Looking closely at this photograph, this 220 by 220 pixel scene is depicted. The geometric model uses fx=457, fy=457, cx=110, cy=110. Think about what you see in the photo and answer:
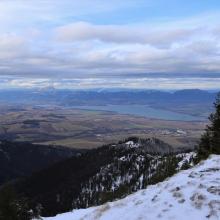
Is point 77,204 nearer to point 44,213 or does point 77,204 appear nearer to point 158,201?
point 44,213

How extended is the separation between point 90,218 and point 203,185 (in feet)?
27.0

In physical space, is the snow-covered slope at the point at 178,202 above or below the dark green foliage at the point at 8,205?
above

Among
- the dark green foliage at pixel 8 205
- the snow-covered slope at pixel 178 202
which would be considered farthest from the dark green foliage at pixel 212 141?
the snow-covered slope at pixel 178 202

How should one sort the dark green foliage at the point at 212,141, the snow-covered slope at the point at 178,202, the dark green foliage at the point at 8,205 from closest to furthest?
the snow-covered slope at the point at 178,202, the dark green foliage at the point at 8,205, the dark green foliage at the point at 212,141

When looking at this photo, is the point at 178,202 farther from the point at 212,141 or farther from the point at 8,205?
the point at 212,141

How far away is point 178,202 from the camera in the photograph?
26.1 meters

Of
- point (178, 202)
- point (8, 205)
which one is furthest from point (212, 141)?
point (178, 202)

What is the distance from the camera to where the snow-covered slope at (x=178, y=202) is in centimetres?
2461

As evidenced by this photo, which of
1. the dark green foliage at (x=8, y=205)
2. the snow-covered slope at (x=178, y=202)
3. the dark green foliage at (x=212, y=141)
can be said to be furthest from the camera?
the dark green foliage at (x=212, y=141)

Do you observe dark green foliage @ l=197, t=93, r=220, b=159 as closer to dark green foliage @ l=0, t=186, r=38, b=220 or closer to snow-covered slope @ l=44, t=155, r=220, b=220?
dark green foliage @ l=0, t=186, r=38, b=220

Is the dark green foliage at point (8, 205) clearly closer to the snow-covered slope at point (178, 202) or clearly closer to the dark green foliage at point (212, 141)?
the snow-covered slope at point (178, 202)

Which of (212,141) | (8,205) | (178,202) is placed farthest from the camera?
(212,141)

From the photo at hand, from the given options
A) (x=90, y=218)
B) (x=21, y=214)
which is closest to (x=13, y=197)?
(x=21, y=214)

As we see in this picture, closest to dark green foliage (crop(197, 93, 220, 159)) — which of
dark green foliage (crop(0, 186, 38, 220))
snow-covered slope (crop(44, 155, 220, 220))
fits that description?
dark green foliage (crop(0, 186, 38, 220))
